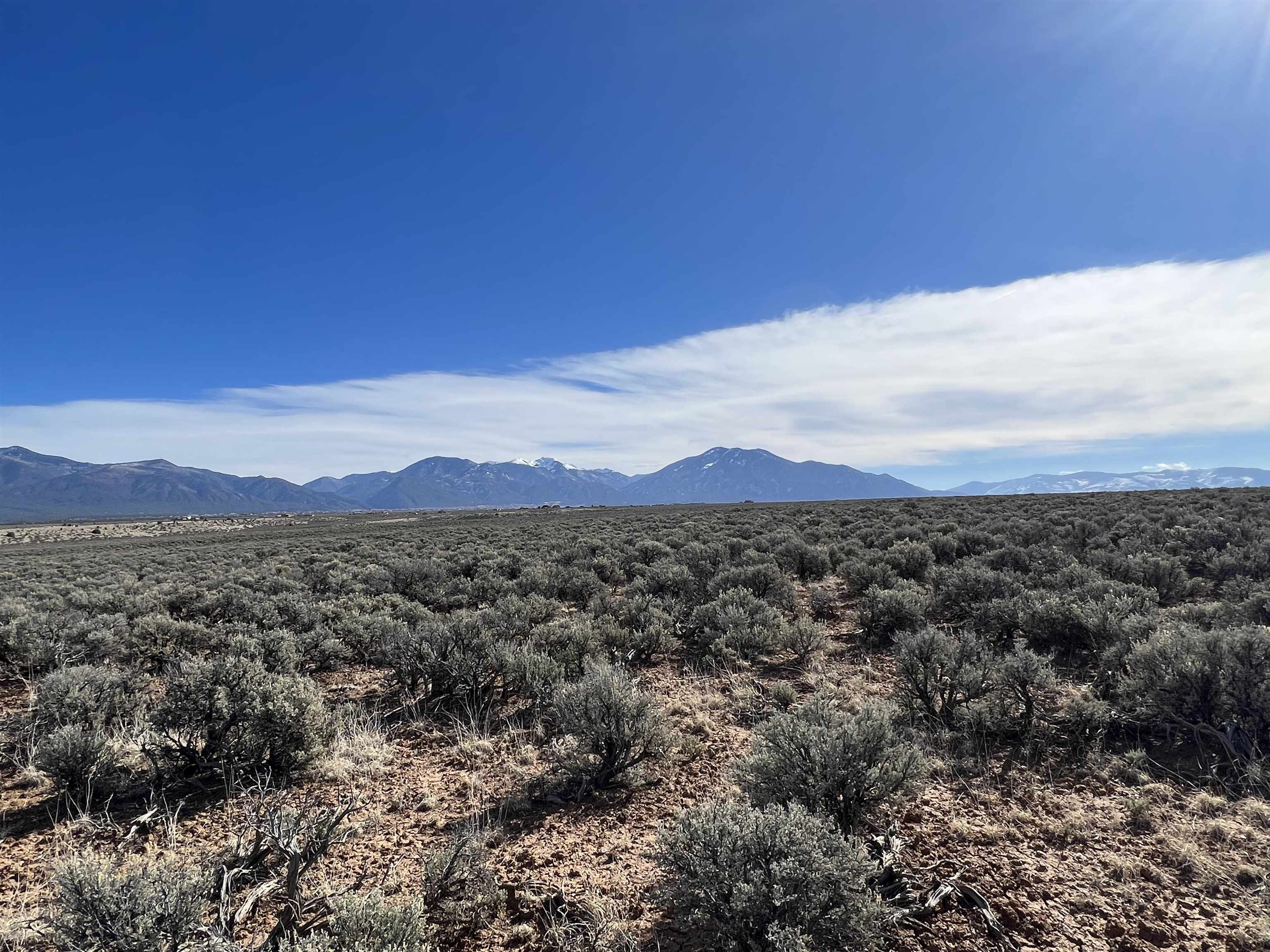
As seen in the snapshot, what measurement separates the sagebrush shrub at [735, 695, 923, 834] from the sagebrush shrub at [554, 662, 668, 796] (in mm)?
1175

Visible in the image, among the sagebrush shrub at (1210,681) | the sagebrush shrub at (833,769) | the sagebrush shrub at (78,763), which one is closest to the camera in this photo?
the sagebrush shrub at (833,769)

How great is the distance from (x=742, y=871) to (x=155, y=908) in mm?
3112

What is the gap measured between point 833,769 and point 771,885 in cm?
129

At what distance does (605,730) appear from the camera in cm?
500

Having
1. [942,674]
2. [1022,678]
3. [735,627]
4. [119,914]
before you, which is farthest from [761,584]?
[119,914]

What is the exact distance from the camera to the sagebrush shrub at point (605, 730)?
4.98 m

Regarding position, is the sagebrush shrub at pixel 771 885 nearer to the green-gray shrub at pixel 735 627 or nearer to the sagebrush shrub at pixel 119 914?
the sagebrush shrub at pixel 119 914

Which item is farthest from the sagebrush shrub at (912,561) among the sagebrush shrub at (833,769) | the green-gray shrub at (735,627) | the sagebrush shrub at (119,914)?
the sagebrush shrub at (119,914)

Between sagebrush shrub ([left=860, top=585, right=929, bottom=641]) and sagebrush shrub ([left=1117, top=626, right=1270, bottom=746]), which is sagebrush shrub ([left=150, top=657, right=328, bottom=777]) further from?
sagebrush shrub ([left=1117, top=626, right=1270, bottom=746])

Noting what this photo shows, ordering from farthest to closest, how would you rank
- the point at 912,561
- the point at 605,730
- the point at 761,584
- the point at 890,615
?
the point at 912,561, the point at 761,584, the point at 890,615, the point at 605,730

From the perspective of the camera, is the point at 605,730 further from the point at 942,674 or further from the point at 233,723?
the point at 942,674

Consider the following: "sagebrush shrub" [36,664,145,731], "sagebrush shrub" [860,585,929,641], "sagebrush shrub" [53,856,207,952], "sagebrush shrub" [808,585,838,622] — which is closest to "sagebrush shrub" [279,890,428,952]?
"sagebrush shrub" [53,856,207,952]

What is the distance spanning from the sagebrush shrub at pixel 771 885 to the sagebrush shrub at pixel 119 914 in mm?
2627

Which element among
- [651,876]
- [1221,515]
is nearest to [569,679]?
[651,876]
